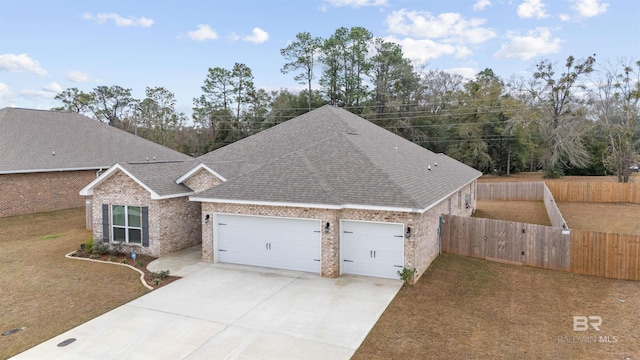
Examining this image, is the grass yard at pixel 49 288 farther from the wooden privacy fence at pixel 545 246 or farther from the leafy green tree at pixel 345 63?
the leafy green tree at pixel 345 63

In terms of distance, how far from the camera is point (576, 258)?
12.5m

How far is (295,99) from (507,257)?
43.1 m

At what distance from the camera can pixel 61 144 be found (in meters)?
27.0

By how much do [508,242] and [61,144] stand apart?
28.5 meters

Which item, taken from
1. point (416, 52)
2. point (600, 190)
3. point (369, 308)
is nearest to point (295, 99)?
point (416, 52)

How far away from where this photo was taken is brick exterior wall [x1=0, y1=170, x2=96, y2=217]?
2284cm

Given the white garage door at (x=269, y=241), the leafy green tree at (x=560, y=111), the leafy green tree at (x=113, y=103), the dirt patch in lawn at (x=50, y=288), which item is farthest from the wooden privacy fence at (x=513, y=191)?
the leafy green tree at (x=113, y=103)

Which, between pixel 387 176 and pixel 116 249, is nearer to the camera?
pixel 387 176

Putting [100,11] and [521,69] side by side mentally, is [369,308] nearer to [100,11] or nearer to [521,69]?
[100,11]

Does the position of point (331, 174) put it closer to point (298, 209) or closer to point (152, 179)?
point (298, 209)

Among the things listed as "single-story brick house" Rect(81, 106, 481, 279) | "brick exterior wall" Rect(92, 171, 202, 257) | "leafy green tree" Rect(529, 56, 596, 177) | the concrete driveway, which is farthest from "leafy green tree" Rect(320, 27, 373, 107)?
the concrete driveway

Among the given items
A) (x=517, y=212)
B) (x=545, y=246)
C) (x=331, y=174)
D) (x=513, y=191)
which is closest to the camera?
(x=545, y=246)

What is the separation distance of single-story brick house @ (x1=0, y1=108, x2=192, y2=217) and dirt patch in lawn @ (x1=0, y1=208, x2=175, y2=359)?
645 cm

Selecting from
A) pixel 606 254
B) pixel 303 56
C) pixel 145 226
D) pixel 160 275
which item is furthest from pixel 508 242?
pixel 303 56
